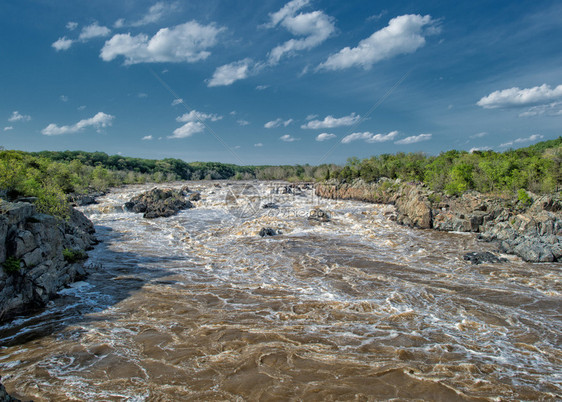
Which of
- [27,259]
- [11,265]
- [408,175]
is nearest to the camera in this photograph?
[11,265]

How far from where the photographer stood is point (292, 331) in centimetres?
984

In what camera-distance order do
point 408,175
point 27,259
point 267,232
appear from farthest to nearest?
1. point 408,175
2. point 267,232
3. point 27,259

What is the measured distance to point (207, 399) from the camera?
6742 mm

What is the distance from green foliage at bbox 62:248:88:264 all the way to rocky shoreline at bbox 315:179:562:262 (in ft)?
82.4

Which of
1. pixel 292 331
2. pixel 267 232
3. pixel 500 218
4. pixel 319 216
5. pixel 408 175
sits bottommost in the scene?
pixel 292 331

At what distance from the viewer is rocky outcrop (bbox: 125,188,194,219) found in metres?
35.4

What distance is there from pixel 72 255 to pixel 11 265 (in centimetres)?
473

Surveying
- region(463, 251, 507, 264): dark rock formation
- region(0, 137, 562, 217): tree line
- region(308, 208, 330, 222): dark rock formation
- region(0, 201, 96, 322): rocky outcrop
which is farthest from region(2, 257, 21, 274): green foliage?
region(308, 208, 330, 222): dark rock formation

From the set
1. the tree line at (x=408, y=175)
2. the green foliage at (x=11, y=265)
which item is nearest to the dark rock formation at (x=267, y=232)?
the tree line at (x=408, y=175)

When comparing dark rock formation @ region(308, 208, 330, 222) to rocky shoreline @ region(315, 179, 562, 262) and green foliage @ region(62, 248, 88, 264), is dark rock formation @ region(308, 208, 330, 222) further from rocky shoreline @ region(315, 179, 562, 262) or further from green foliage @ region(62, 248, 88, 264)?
green foliage @ region(62, 248, 88, 264)

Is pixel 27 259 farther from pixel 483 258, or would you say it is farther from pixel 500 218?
pixel 500 218

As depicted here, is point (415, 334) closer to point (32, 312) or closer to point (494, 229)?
point (32, 312)

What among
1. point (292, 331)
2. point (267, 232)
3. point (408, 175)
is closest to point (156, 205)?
point (267, 232)

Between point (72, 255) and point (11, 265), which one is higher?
point (11, 265)
